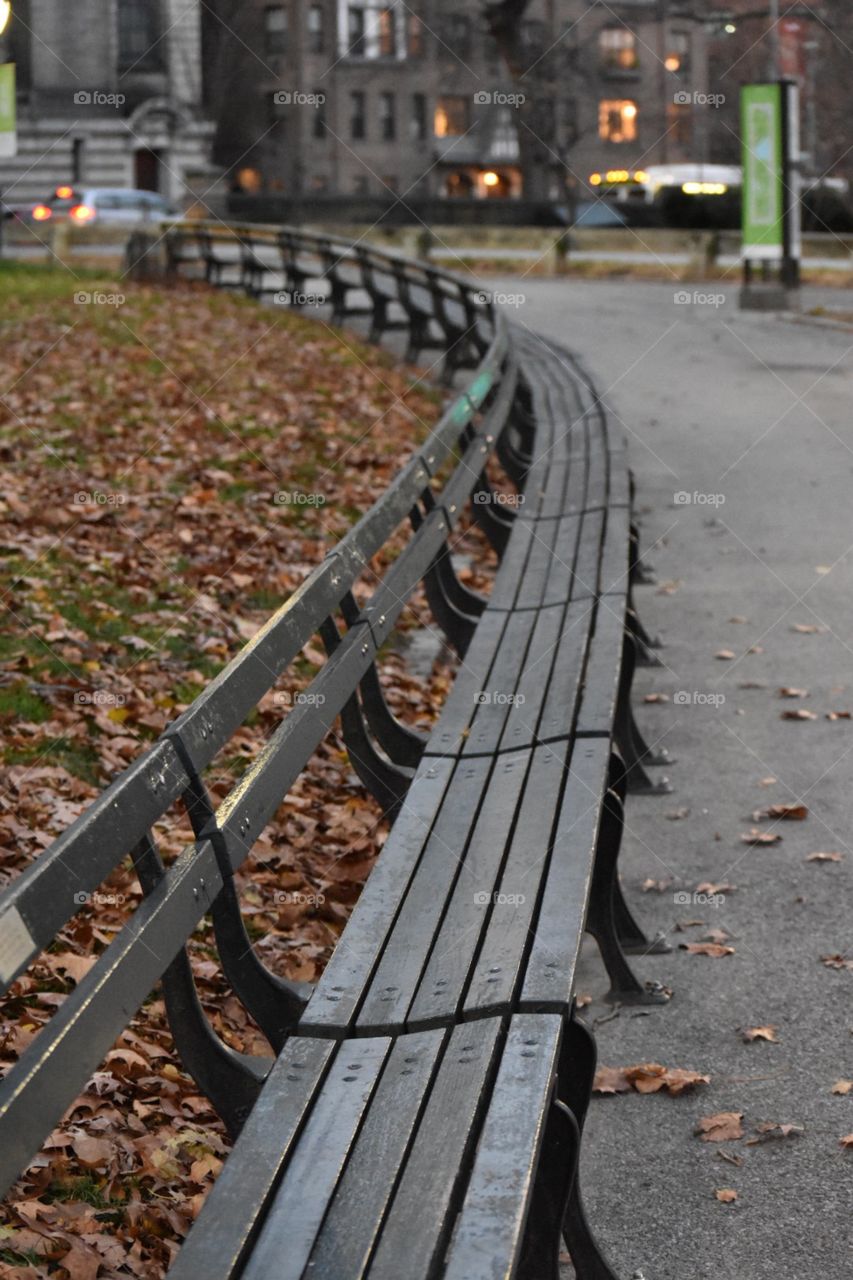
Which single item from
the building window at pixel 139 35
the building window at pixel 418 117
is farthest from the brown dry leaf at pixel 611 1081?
the building window at pixel 418 117

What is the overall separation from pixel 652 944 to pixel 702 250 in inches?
1135

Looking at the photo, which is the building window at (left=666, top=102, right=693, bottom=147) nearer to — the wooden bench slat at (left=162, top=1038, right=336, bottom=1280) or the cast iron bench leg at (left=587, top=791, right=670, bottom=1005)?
the cast iron bench leg at (left=587, top=791, right=670, bottom=1005)

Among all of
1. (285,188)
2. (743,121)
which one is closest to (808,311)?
(743,121)

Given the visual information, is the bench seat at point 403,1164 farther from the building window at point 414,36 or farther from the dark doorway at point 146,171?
the building window at point 414,36

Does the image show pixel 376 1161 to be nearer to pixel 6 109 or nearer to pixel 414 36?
A: pixel 6 109

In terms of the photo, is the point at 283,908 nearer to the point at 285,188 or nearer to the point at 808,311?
the point at 808,311

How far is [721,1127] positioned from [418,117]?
249ft

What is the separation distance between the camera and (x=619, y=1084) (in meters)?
4.20

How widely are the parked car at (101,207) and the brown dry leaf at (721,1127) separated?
3515 centimetres

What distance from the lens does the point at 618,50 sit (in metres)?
77.2

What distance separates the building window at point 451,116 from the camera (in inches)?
3031

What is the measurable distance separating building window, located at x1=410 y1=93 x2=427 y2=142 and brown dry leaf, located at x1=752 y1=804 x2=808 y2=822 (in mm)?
73386

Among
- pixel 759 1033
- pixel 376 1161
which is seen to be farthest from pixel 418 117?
pixel 376 1161

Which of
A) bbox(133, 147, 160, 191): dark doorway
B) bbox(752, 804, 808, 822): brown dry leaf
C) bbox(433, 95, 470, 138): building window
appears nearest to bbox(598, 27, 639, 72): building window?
bbox(433, 95, 470, 138): building window
